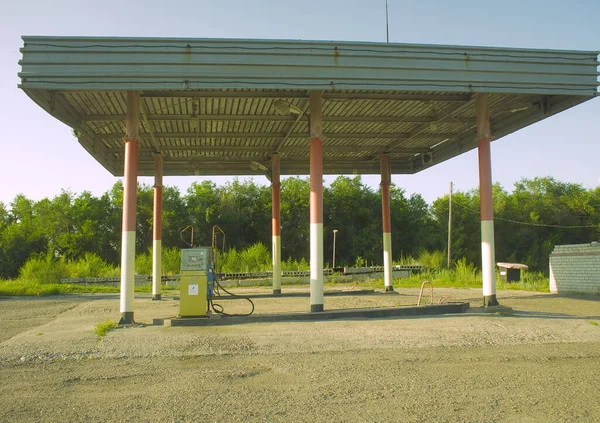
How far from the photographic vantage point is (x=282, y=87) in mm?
11414

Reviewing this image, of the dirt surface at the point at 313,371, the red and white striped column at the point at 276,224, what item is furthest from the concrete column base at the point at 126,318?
the red and white striped column at the point at 276,224

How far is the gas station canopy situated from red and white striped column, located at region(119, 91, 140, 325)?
681 mm

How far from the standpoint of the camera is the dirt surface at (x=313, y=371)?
5285 millimetres

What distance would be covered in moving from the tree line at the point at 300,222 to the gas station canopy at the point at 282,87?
20.0 metres

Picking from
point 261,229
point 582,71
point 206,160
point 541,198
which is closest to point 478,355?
point 582,71

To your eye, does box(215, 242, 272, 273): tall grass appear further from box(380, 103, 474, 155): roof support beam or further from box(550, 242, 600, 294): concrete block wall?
box(550, 242, 600, 294): concrete block wall

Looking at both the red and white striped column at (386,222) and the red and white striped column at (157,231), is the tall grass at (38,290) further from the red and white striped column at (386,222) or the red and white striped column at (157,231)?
the red and white striped column at (386,222)

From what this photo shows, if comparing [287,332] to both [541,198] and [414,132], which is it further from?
[541,198]

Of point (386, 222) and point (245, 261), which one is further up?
point (386, 222)

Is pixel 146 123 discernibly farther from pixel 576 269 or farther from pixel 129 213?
pixel 576 269

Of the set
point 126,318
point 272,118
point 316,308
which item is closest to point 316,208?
point 316,308

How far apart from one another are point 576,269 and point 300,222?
27056mm

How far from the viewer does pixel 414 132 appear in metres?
17.4

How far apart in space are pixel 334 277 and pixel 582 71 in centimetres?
1938
